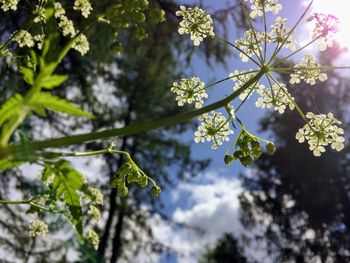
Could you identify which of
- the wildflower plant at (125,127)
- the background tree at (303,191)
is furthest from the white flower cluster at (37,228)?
the background tree at (303,191)

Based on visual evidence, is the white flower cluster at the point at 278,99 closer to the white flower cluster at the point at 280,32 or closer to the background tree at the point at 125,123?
the white flower cluster at the point at 280,32

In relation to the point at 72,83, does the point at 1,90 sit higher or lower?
lower

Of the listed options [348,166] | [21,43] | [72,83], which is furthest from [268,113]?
[21,43]

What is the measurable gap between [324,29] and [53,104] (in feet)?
3.97

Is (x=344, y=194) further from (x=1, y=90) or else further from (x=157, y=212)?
(x=1, y=90)

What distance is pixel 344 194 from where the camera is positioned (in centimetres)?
1875

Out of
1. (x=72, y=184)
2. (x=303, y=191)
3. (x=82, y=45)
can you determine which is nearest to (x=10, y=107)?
(x=72, y=184)

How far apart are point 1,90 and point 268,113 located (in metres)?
15.4

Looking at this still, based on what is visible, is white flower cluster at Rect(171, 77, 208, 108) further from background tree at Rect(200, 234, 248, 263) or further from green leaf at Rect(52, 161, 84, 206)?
background tree at Rect(200, 234, 248, 263)

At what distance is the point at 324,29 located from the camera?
1.76 meters

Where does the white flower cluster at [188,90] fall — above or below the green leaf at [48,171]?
above

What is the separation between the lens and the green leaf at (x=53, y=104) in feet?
2.64

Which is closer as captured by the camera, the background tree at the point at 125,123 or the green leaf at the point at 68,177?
the green leaf at the point at 68,177

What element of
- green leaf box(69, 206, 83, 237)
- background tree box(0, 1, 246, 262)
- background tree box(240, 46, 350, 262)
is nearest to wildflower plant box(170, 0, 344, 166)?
green leaf box(69, 206, 83, 237)
